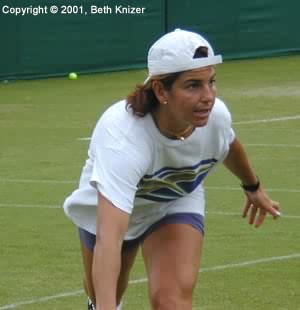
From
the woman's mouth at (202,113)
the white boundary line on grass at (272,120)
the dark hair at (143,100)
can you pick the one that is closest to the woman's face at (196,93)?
the woman's mouth at (202,113)

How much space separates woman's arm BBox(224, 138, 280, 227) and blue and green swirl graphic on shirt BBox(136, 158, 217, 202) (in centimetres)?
19

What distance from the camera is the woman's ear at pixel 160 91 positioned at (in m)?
5.81

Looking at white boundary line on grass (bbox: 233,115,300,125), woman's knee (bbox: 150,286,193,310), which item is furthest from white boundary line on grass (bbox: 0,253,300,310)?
white boundary line on grass (bbox: 233,115,300,125)

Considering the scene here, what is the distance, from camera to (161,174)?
6211 mm

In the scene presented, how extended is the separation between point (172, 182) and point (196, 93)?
81 cm

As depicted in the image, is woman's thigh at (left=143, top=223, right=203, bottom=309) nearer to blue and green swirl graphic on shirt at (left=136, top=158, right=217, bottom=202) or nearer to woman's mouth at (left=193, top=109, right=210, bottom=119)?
blue and green swirl graphic on shirt at (left=136, top=158, right=217, bottom=202)

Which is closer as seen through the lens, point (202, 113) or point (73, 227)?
point (202, 113)

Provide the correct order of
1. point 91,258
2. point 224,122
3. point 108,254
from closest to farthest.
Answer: point 108,254, point 224,122, point 91,258

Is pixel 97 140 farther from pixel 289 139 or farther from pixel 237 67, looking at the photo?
pixel 237 67

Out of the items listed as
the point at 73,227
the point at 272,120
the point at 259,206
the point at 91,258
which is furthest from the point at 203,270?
the point at 272,120

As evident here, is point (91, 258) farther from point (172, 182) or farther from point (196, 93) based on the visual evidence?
point (196, 93)

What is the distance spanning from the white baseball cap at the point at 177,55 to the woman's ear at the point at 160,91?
5 centimetres

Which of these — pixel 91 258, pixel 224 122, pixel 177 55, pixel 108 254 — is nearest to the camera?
pixel 108 254

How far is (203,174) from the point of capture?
652 cm
